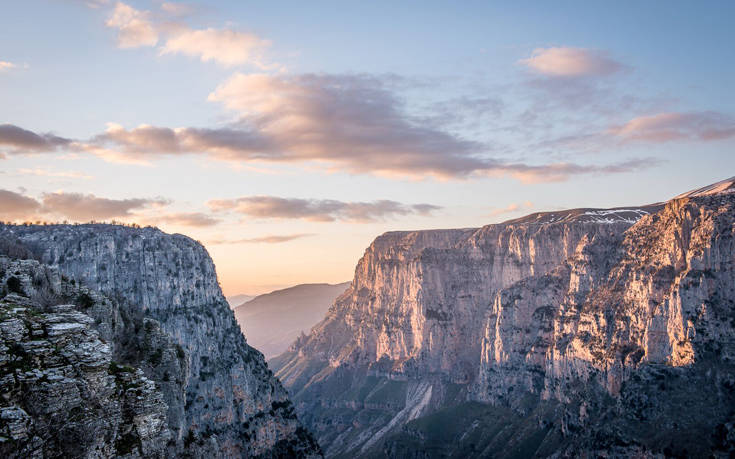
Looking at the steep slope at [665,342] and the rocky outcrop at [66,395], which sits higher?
the rocky outcrop at [66,395]

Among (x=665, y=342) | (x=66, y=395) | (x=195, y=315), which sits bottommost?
(x=665, y=342)

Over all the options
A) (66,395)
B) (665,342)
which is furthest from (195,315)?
(665,342)

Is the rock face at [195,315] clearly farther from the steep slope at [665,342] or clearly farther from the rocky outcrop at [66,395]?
the rocky outcrop at [66,395]

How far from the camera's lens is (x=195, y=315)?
5659 inches

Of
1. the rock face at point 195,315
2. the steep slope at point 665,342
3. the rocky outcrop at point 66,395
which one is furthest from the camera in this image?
the steep slope at point 665,342

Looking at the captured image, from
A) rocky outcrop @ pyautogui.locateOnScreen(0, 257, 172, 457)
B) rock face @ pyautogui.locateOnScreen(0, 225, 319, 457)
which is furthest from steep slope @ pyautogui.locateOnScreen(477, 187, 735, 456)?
rocky outcrop @ pyautogui.locateOnScreen(0, 257, 172, 457)

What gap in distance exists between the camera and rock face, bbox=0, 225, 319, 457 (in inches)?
5005

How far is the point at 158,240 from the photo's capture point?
5763 inches

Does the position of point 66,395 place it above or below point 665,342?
above

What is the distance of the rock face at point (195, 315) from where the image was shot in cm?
12712

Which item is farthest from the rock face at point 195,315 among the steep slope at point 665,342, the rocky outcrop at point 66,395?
the rocky outcrop at point 66,395

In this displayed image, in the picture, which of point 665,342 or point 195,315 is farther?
point 665,342

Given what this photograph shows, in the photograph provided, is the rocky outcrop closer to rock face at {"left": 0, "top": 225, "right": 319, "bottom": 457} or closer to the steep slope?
rock face at {"left": 0, "top": 225, "right": 319, "bottom": 457}

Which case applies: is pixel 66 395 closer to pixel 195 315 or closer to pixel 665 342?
pixel 195 315
